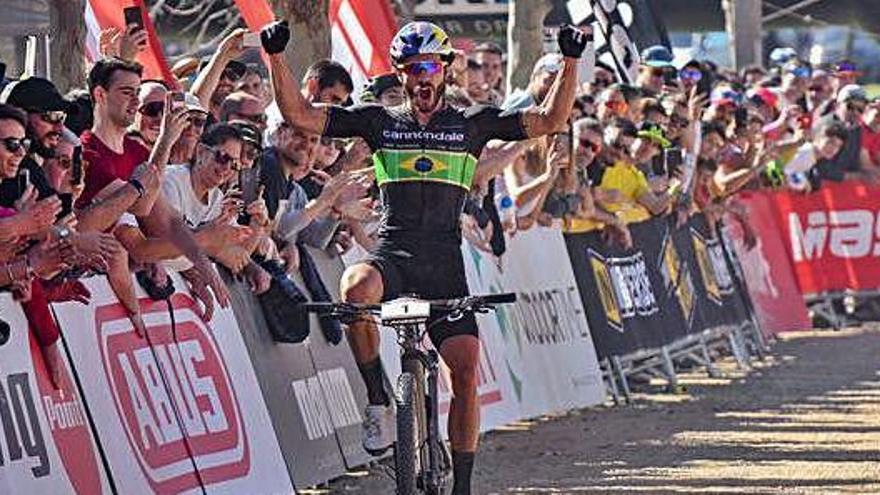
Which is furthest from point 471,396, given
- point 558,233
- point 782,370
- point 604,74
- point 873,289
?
point 873,289

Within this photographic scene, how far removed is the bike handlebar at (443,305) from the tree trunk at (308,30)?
721cm

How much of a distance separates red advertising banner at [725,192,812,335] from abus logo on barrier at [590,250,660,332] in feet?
15.1

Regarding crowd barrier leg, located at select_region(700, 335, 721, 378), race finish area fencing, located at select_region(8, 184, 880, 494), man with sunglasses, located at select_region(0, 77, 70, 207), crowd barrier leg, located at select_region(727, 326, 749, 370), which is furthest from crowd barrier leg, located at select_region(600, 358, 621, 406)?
man with sunglasses, located at select_region(0, 77, 70, 207)

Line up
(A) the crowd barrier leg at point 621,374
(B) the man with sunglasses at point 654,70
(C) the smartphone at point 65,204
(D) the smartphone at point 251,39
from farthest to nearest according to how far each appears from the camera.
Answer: (B) the man with sunglasses at point 654,70
(A) the crowd barrier leg at point 621,374
(D) the smartphone at point 251,39
(C) the smartphone at point 65,204

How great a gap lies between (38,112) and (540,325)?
819 cm

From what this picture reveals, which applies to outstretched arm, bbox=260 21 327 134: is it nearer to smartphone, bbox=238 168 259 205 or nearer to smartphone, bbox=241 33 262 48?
smartphone, bbox=238 168 259 205

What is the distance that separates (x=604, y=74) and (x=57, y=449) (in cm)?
1504

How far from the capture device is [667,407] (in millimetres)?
19047

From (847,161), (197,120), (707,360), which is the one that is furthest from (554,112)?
(847,161)

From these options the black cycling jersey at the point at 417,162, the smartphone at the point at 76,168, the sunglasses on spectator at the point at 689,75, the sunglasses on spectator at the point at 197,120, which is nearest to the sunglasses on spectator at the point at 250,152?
the sunglasses on spectator at the point at 197,120

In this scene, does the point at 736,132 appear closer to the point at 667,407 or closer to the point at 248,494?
the point at 667,407

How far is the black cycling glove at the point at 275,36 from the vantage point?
37.6 ft

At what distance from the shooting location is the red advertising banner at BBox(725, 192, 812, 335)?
25.6 meters

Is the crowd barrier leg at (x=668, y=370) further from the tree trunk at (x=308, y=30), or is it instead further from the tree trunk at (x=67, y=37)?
the tree trunk at (x=67, y=37)
